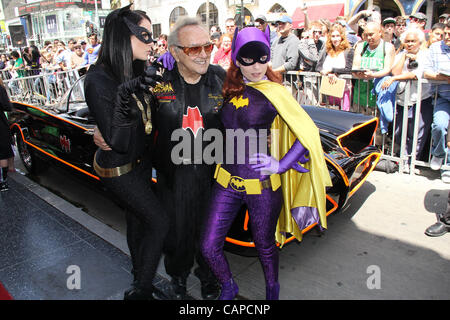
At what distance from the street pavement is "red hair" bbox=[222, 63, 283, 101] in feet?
5.03

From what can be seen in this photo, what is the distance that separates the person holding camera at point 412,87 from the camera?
498 centimetres

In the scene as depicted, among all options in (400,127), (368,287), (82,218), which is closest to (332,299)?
(368,287)

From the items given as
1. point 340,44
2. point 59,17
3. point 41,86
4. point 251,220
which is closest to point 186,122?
point 251,220

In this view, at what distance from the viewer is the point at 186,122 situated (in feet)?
7.59

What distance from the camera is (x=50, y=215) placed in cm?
414

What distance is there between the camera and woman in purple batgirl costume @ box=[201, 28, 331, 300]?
7.00ft

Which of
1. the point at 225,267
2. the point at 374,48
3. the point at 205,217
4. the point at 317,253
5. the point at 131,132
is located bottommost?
the point at 317,253

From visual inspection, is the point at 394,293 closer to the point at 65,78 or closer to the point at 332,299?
the point at 332,299

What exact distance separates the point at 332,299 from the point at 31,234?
295 centimetres

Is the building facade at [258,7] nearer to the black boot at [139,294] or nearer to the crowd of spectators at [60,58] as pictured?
the crowd of spectators at [60,58]

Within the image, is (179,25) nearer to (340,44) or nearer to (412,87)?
(412,87)

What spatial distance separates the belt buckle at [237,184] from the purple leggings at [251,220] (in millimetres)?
27

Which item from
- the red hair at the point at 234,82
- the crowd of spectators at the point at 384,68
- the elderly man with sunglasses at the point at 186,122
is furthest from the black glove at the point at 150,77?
the crowd of spectators at the point at 384,68

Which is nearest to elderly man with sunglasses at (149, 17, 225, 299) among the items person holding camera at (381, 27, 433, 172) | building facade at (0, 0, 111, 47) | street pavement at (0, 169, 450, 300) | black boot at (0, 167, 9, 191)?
street pavement at (0, 169, 450, 300)
